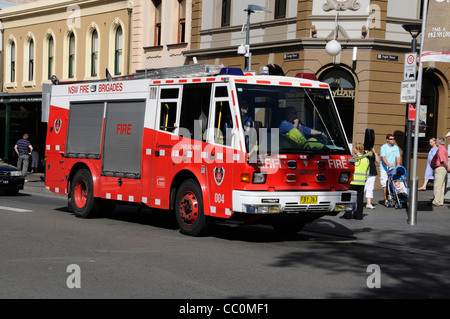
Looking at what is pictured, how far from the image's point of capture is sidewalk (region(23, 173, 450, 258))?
11945 mm

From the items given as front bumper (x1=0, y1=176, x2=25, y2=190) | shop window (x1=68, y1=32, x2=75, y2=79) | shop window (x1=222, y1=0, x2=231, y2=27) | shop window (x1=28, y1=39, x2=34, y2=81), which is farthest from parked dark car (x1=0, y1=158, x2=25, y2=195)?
shop window (x1=28, y1=39, x2=34, y2=81)

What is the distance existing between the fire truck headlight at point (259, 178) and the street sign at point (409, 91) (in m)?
4.85

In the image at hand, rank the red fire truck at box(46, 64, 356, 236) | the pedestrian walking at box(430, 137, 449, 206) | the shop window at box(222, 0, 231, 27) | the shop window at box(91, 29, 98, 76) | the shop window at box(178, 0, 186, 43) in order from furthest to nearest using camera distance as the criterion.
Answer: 1. the shop window at box(91, 29, 98, 76)
2. the shop window at box(178, 0, 186, 43)
3. the shop window at box(222, 0, 231, 27)
4. the pedestrian walking at box(430, 137, 449, 206)
5. the red fire truck at box(46, 64, 356, 236)

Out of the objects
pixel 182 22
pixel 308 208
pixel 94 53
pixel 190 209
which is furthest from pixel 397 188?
pixel 94 53

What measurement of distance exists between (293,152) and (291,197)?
2.34 feet

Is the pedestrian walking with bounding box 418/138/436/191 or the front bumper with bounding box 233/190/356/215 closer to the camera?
the front bumper with bounding box 233/190/356/215

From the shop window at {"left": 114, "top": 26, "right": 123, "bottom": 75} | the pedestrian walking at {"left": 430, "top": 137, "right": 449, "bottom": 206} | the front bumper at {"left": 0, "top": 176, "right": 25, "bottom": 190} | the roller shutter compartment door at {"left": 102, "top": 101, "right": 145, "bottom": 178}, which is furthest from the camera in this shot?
the shop window at {"left": 114, "top": 26, "right": 123, "bottom": 75}

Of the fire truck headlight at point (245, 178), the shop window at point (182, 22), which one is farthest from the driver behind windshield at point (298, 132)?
the shop window at point (182, 22)

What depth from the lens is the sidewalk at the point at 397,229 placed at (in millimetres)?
11945

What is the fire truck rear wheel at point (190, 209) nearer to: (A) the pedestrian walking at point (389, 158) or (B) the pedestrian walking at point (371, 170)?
(B) the pedestrian walking at point (371, 170)

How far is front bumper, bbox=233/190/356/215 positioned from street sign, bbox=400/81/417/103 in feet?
11.7

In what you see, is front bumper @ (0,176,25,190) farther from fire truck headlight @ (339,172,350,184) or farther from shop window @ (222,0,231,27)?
fire truck headlight @ (339,172,350,184)

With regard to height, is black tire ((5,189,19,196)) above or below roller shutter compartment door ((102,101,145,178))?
below

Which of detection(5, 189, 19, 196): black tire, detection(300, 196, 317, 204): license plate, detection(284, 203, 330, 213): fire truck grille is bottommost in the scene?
detection(5, 189, 19, 196): black tire
